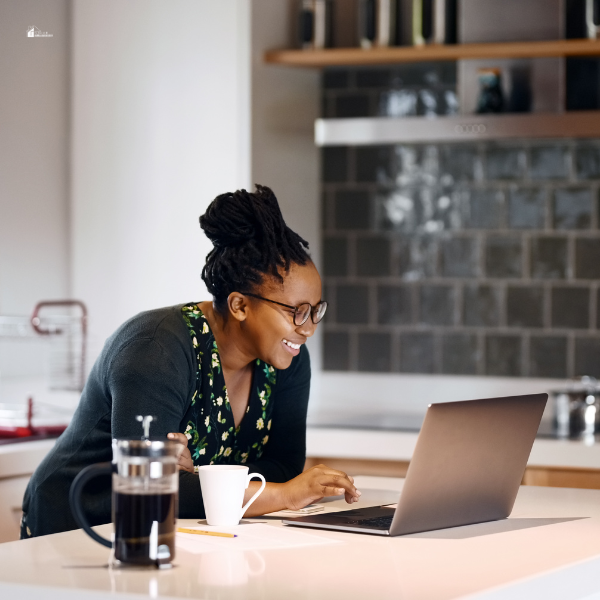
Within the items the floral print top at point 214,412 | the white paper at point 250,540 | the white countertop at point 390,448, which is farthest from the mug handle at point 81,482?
the white countertop at point 390,448

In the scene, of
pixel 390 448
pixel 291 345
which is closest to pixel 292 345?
pixel 291 345

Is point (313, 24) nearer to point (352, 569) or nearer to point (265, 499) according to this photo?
point (265, 499)

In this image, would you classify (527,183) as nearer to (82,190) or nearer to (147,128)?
(147,128)

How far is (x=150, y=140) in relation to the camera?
3.58 meters

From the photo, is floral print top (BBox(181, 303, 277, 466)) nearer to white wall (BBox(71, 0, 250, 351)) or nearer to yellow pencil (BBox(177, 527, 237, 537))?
yellow pencil (BBox(177, 527, 237, 537))

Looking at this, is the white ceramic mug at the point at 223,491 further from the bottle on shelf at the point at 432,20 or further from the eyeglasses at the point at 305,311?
the bottle on shelf at the point at 432,20

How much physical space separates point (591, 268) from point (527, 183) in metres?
0.36

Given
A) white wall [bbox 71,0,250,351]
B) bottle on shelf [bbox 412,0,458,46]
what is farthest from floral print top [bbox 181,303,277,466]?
bottle on shelf [bbox 412,0,458,46]

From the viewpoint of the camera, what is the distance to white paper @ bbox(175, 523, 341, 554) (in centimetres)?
151

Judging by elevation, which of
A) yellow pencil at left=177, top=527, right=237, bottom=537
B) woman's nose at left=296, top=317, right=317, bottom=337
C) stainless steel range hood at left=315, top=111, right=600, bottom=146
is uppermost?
stainless steel range hood at left=315, top=111, right=600, bottom=146

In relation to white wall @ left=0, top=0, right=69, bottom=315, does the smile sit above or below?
below

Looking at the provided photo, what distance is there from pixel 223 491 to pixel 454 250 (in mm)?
2287

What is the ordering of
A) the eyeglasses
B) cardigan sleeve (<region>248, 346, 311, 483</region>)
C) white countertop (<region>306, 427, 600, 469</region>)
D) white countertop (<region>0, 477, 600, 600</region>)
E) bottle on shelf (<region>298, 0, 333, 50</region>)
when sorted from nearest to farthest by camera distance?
white countertop (<region>0, 477, 600, 600</region>)
the eyeglasses
cardigan sleeve (<region>248, 346, 311, 483</region>)
white countertop (<region>306, 427, 600, 469</region>)
bottle on shelf (<region>298, 0, 333, 50</region>)

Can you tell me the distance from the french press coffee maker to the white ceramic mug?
307mm
